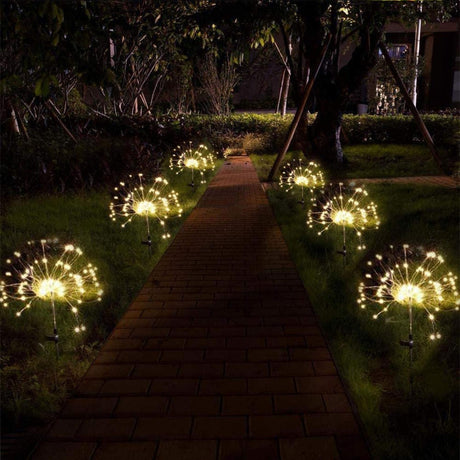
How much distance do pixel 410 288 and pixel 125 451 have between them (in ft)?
8.88

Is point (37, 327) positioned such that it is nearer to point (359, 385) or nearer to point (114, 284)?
point (114, 284)

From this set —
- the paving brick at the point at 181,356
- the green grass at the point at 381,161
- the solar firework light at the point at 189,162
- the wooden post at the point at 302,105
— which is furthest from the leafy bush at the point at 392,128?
the paving brick at the point at 181,356

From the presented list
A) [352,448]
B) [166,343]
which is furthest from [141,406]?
[352,448]

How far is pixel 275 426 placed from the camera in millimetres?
2881

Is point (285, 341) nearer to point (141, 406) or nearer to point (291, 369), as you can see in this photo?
point (291, 369)

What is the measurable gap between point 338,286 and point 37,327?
3.19 m

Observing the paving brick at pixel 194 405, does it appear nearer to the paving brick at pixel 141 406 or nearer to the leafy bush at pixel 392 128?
the paving brick at pixel 141 406

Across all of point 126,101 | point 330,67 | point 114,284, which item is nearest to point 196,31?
point 330,67

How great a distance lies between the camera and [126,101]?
64.5ft

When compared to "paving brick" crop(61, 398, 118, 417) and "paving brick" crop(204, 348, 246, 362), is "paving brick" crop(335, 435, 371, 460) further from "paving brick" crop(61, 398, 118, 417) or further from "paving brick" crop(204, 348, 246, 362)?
"paving brick" crop(61, 398, 118, 417)

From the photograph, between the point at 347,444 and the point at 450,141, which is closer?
the point at 347,444

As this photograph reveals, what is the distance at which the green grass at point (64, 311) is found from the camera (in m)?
3.37

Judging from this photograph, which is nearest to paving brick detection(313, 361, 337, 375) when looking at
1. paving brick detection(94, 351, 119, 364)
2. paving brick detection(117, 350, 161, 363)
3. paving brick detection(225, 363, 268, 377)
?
paving brick detection(225, 363, 268, 377)

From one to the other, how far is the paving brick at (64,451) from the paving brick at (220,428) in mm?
623
